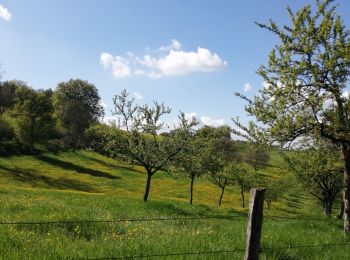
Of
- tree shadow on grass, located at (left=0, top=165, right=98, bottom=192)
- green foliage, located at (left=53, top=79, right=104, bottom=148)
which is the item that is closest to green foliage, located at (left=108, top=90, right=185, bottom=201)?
tree shadow on grass, located at (left=0, top=165, right=98, bottom=192)

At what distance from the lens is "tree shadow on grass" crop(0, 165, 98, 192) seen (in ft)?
226

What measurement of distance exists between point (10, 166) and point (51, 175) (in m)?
8.30

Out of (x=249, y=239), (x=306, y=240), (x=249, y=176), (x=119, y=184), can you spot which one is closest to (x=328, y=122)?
(x=306, y=240)

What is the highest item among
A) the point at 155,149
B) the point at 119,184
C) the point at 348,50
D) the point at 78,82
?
the point at 78,82

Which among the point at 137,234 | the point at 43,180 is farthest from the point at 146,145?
the point at 43,180

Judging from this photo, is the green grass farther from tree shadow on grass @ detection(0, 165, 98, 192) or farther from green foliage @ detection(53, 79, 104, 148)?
green foliage @ detection(53, 79, 104, 148)

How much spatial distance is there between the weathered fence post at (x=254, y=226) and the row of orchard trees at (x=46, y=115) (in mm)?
85756

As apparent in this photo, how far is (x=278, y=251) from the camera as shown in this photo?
10742mm

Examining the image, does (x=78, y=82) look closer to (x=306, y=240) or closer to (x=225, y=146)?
(x=225, y=146)

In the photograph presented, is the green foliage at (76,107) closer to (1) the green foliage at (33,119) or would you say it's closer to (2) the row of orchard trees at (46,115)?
(2) the row of orchard trees at (46,115)

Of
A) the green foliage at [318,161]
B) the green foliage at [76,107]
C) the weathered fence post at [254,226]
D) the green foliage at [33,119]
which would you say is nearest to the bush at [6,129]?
the green foliage at [33,119]

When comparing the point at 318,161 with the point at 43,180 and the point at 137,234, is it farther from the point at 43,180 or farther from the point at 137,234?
the point at 43,180

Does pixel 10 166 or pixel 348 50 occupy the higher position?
pixel 348 50

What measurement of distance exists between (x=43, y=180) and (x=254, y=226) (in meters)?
68.1
